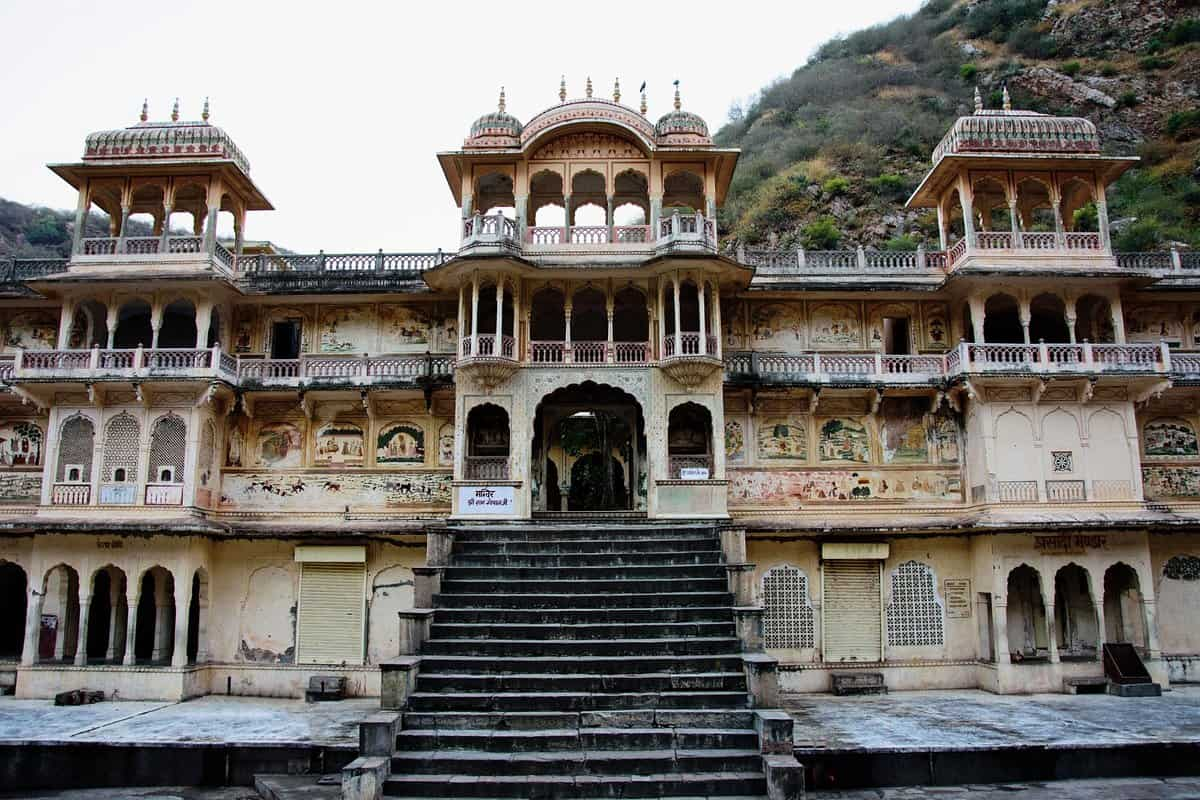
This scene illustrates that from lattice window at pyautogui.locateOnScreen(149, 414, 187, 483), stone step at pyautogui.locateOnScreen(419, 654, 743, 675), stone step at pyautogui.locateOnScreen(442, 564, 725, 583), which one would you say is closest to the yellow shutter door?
lattice window at pyautogui.locateOnScreen(149, 414, 187, 483)

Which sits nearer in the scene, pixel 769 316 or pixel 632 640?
pixel 632 640

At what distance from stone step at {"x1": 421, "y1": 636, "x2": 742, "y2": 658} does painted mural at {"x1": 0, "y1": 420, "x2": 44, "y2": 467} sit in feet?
43.7

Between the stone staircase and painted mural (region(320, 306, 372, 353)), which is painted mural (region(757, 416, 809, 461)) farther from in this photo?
painted mural (region(320, 306, 372, 353))

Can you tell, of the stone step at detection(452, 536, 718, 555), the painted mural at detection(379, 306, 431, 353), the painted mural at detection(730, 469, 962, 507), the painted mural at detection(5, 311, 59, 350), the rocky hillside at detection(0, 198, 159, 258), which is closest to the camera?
the stone step at detection(452, 536, 718, 555)

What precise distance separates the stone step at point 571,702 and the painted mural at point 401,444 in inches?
345

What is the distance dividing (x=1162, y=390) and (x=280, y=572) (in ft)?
64.8

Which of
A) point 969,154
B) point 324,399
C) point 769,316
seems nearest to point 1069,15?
point 969,154

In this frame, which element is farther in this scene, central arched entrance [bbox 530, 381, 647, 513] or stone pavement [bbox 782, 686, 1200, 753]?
central arched entrance [bbox 530, 381, 647, 513]

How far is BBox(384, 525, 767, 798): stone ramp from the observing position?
10.8m

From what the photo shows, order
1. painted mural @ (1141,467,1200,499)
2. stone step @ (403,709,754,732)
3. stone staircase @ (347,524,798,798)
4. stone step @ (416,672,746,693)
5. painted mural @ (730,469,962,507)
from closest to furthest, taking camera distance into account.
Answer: stone staircase @ (347,524,798,798)
stone step @ (403,709,754,732)
stone step @ (416,672,746,693)
painted mural @ (730,469,962,507)
painted mural @ (1141,467,1200,499)

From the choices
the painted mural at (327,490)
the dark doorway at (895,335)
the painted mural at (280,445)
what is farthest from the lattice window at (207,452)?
the dark doorway at (895,335)

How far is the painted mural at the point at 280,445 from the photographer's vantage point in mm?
20078

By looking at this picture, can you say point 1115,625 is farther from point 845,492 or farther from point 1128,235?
point 1128,235

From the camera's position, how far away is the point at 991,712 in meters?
14.9
